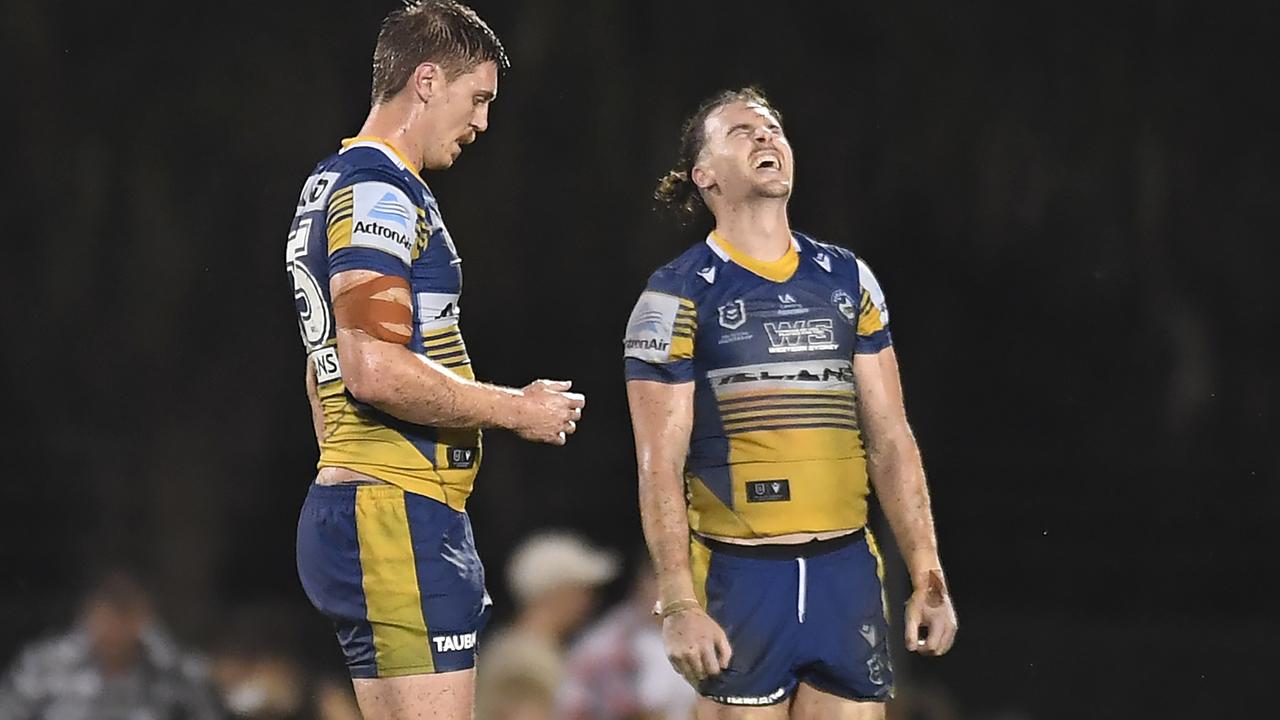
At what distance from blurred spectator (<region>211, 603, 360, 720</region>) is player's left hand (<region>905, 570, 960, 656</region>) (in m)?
3.14

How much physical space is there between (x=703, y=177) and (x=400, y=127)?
76 cm

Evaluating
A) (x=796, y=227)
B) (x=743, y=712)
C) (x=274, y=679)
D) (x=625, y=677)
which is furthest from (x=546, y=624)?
(x=743, y=712)

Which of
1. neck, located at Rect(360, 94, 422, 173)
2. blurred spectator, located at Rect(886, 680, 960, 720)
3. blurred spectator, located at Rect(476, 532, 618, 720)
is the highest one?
neck, located at Rect(360, 94, 422, 173)

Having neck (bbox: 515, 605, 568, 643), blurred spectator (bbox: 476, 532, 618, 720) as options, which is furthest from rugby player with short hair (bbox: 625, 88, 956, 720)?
neck (bbox: 515, 605, 568, 643)

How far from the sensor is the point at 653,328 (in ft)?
9.59

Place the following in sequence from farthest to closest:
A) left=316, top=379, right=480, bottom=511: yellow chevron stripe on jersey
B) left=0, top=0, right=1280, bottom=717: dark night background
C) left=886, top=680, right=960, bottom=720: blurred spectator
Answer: left=0, top=0, right=1280, bottom=717: dark night background → left=886, top=680, right=960, bottom=720: blurred spectator → left=316, top=379, right=480, bottom=511: yellow chevron stripe on jersey

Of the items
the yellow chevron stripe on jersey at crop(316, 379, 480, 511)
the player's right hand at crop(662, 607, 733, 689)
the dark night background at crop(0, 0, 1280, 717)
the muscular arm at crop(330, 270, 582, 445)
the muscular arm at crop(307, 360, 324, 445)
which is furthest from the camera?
the dark night background at crop(0, 0, 1280, 717)

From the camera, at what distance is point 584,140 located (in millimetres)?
6793

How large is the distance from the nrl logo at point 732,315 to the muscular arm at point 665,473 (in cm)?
13

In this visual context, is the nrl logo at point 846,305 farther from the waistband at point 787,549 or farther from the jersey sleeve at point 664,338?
the waistband at point 787,549

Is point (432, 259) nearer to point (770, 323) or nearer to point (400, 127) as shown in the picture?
point (400, 127)

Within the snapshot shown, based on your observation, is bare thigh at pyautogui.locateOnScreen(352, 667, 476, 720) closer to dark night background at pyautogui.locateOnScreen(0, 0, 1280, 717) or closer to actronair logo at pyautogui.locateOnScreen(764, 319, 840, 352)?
actronair logo at pyautogui.locateOnScreen(764, 319, 840, 352)

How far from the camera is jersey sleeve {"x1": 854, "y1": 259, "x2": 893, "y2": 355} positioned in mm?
3000

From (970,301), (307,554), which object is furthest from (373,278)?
(970,301)
